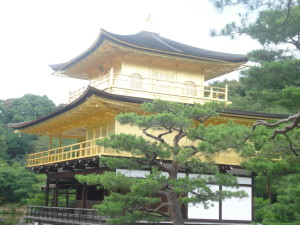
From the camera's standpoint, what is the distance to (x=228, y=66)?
20312 millimetres

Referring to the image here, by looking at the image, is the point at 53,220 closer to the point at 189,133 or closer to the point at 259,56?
the point at 189,133

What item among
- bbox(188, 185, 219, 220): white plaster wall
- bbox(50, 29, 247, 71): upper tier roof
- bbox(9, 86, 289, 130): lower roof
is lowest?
bbox(188, 185, 219, 220): white plaster wall

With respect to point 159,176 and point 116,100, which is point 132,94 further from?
point 159,176

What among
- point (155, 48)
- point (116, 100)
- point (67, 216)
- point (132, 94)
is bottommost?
point (67, 216)

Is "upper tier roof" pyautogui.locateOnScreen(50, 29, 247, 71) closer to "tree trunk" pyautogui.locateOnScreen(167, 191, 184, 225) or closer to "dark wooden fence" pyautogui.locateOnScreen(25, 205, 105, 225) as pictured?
"dark wooden fence" pyautogui.locateOnScreen(25, 205, 105, 225)

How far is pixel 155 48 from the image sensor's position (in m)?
19.5

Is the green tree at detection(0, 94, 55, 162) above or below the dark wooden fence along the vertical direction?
above

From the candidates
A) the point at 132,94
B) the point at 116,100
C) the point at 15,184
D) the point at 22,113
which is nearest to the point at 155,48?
the point at 132,94

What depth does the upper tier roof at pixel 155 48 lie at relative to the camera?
1792 cm

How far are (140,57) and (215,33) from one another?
7935 mm

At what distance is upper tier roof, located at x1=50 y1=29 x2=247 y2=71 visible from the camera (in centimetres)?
1792

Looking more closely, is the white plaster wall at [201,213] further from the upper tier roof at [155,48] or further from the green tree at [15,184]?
the green tree at [15,184]

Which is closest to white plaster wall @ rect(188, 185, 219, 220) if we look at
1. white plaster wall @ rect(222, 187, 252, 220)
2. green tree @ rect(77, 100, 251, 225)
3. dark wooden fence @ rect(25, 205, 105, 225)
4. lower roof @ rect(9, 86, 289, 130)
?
white plaster wall @ rect(222, 187, 252, 220)

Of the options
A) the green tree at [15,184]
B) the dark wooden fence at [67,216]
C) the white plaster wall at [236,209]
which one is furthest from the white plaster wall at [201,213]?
the green tree at [15,184]
